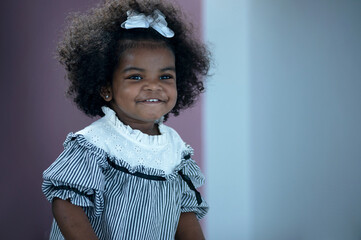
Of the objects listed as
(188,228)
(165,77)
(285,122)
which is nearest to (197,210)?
(188,228)

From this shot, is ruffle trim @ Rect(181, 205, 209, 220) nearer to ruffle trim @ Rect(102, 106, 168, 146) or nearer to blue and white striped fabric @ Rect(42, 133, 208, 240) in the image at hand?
blue and white striped fabric @ Rect(42, 133, 208, 240)

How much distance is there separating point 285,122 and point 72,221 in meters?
1.31

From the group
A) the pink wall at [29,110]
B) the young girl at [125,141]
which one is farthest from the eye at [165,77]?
the pink wall at [29,110]

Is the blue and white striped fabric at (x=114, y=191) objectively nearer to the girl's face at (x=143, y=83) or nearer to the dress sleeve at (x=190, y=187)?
the dress sleeve at (x=190, y=187)

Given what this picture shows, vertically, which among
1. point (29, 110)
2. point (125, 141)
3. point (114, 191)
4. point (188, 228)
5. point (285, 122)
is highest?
point (285, 122)

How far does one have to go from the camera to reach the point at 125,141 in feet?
5.29

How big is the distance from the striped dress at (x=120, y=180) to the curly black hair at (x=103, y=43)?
110 millimetres

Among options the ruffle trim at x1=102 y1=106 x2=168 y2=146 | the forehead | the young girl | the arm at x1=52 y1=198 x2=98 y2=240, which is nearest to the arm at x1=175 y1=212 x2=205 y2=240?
the young girl

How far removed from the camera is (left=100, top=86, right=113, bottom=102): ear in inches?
66.7

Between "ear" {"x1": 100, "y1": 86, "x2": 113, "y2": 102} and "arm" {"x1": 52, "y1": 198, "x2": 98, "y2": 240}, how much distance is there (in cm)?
39

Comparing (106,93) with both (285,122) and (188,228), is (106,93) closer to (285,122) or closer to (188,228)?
(188,228)

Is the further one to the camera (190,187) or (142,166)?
(190,187)

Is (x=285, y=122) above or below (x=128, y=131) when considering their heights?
Answer: above

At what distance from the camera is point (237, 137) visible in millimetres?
2443
